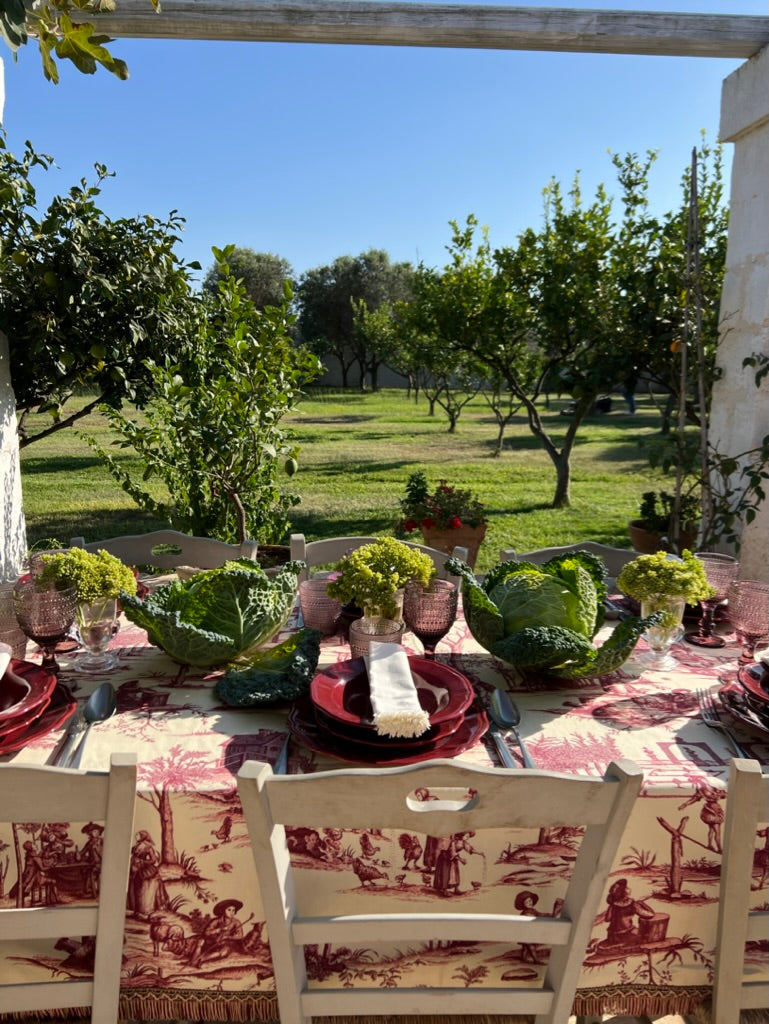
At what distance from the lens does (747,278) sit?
3.84 m

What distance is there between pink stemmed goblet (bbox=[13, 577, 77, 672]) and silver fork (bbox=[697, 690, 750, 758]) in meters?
1.37

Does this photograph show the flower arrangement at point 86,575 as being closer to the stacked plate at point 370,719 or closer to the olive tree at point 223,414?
the stacked plate at point 370,719

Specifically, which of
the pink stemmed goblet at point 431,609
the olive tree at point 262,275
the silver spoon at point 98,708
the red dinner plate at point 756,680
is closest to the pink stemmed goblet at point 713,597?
the red dinner plate at point 756,680

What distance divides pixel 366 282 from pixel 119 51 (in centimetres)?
2273

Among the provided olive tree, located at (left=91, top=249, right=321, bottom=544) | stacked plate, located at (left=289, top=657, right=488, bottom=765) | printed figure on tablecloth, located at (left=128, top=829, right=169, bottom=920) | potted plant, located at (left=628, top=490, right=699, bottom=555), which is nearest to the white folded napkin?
stacked plate, located at (left=289, top=657, right=488, bottom=765)

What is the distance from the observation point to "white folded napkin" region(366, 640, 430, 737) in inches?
Result: 47.8

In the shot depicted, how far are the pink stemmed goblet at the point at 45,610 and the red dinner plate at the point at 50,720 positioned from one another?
129 millimetres

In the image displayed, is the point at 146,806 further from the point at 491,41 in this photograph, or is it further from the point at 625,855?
the point at 491,41

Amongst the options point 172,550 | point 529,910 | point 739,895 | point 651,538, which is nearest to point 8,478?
point 172,550

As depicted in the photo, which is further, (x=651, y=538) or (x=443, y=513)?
(x=443, y=513)

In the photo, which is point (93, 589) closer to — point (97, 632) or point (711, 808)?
Answer: point (97, 632)

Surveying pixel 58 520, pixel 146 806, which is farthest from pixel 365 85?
pixel 146 806

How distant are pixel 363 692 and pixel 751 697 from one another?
0.79m

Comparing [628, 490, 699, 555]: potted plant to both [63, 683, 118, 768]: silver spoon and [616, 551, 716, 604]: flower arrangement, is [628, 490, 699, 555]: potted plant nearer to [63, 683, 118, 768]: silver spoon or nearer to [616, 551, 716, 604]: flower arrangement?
[616, 551, 716, 604]: flower arrangement
